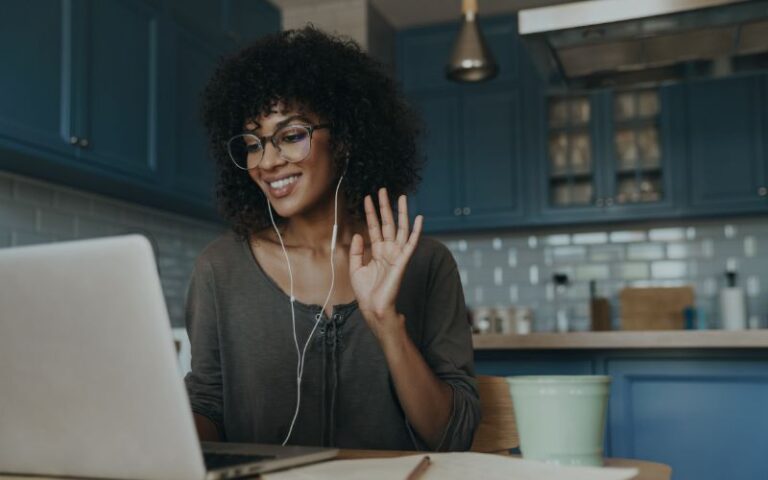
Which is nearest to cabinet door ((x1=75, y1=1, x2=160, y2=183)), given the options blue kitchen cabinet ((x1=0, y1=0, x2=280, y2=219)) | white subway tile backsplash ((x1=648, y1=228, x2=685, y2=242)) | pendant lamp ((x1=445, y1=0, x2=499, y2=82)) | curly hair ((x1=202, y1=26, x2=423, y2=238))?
blue kitchen cabinet ((x1=0, y1=0, x2=280, y2=219))

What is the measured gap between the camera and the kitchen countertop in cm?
271

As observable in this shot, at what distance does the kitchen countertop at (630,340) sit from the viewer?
2.71 metres

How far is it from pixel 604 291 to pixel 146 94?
8.84ft

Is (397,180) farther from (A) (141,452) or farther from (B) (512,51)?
(B) (512,51)

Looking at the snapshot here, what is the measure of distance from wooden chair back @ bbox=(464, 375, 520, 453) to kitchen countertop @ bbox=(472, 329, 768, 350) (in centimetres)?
163

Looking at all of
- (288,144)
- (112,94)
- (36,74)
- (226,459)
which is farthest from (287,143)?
(112,94)

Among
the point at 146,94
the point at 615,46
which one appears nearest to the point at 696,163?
the point at 615,46

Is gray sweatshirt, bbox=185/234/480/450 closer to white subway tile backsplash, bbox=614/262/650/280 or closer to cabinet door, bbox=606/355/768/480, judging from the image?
cabinet door, bbox=606/355/768/480

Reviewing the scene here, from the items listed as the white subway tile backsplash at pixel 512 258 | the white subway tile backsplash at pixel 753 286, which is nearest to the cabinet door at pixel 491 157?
the white subway tile backsplash at pixel 512 258

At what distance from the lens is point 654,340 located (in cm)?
281

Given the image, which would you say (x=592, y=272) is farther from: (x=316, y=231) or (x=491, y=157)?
(x=316, y=231)

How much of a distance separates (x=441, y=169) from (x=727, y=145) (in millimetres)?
1452

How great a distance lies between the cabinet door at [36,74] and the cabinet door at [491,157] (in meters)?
2.46

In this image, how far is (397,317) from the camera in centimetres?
114
